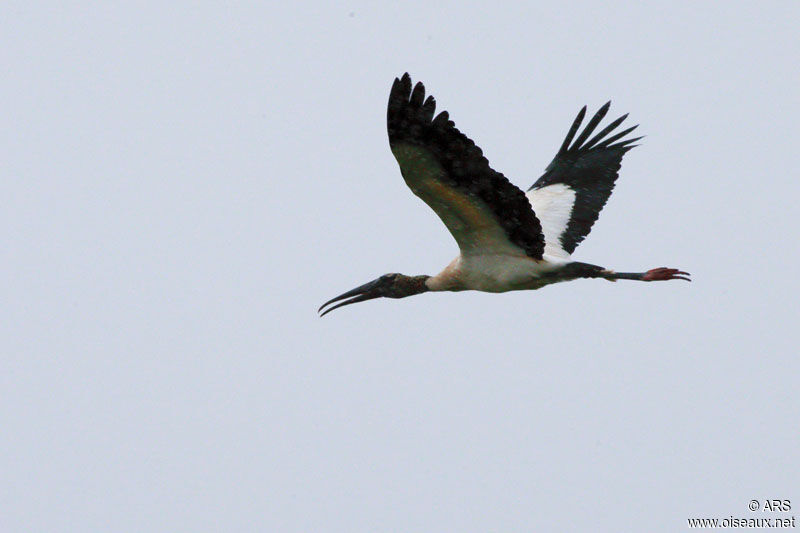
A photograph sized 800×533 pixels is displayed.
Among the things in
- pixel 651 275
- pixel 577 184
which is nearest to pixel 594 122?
pixel 577 184

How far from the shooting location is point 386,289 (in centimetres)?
1345

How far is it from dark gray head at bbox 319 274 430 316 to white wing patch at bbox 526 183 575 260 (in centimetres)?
152

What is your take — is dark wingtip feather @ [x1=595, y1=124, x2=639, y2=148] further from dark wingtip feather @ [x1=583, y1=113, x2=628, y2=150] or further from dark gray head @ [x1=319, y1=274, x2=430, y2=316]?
dark gray head @ [x1=319, y1=274, x2=430, y2=316]

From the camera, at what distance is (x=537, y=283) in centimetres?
1217

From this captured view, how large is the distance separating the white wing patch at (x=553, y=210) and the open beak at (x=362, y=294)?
2.02 meters

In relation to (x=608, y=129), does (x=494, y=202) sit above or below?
below

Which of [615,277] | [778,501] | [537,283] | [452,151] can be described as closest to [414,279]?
[537,283]

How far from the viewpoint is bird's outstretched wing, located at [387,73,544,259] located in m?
9.64

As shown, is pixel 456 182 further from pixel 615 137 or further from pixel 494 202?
pixel 615 137

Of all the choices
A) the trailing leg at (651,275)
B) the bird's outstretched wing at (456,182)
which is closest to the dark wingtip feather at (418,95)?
the bird's outstretched wing at (456,182)

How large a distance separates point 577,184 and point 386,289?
8.97 feet

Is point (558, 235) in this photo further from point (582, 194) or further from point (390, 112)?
point (390, 112)

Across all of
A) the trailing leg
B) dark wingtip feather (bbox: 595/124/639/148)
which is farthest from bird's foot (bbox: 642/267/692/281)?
dark wingtip feather (bbox: 595/124/639/148)

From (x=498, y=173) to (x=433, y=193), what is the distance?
2.34 ft
